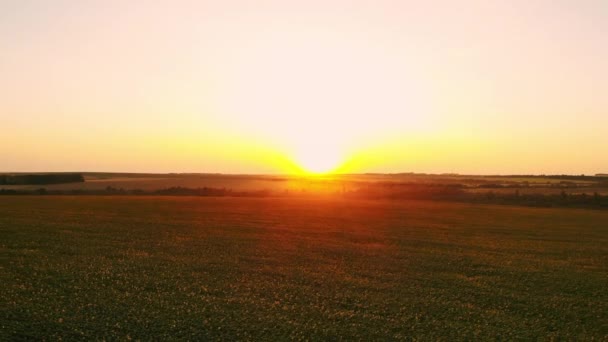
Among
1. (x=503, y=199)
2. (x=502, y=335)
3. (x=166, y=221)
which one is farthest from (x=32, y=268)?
(x=503, y=199)

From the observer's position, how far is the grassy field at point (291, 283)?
1274cm

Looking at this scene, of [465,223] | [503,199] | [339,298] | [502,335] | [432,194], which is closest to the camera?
[502,335]

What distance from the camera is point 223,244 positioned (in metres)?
25.5

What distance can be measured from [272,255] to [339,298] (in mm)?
7618

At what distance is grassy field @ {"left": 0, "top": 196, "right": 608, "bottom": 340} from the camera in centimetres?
1274

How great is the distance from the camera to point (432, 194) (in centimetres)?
7906

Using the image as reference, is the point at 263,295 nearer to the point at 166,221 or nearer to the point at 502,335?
the point at 502,335

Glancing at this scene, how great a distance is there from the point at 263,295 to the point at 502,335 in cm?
691

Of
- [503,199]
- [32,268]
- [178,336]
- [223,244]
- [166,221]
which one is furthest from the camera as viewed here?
[503,199]

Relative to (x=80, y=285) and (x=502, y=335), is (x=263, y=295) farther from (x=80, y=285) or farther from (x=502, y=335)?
(x=502, y=335)

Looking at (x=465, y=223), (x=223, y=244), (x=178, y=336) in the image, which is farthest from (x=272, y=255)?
(x=465, y=223)

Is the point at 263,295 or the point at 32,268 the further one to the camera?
the point at 32,268

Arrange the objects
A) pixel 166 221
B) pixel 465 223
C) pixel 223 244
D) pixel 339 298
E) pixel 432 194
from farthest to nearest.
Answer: pixel 432 194 → pixel 465 223 → pixel 166 221 → pixel 223 244 → pixel 339 298

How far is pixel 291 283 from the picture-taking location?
17.5m
